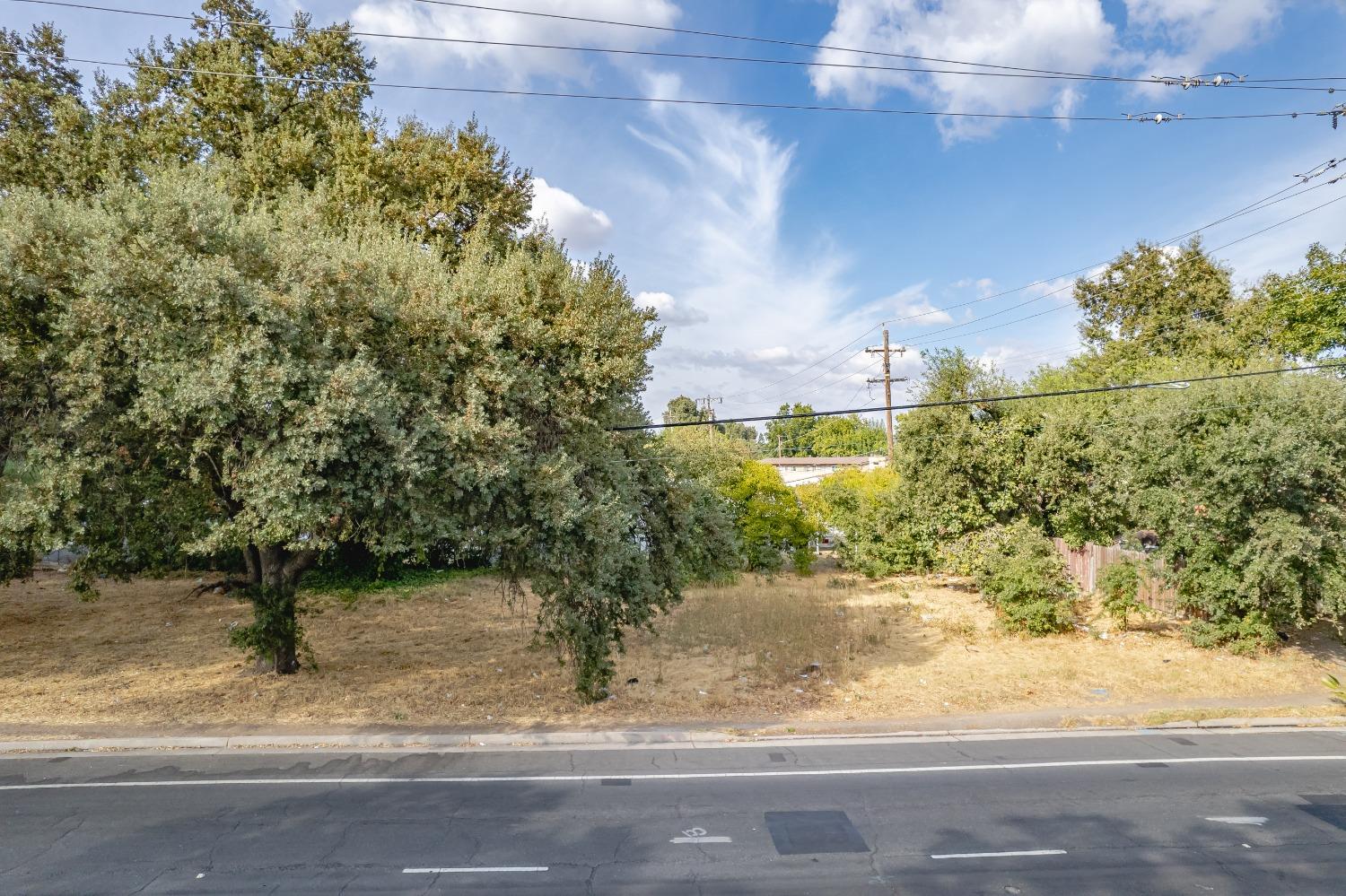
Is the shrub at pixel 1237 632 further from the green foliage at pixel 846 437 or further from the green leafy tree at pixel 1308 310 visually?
the green foliage at pixel 846 437

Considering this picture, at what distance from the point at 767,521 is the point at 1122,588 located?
471 inches

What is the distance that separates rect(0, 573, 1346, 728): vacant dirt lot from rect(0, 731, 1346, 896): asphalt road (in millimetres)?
1968

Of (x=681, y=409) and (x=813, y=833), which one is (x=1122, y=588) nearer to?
(x=813, y=833)

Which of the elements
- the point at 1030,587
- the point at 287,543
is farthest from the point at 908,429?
the point at 287,543

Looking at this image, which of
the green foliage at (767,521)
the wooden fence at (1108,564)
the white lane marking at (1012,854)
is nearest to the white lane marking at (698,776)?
the white lane marking at (1012,854)

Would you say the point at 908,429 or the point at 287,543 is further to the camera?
the point at 908,429

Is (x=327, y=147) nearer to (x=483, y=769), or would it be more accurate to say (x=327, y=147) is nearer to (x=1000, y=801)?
(x=483, y=769)

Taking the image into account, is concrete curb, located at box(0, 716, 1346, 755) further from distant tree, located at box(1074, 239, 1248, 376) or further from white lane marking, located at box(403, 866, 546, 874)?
distant tree, located at box(1074, 239, 1248, 376)

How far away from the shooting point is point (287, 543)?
11148 mm

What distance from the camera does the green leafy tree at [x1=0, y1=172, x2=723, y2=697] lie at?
912 centimetres

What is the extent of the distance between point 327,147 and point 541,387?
41.3ft

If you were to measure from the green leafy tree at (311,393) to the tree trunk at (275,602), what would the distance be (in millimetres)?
1235

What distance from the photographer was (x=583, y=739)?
10.8 meters

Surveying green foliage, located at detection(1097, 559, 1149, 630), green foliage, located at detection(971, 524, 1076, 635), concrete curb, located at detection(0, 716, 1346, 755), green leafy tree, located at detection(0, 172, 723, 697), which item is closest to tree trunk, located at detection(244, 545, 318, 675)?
green leafy tree, located at detection(0, 172, 723, 697)
